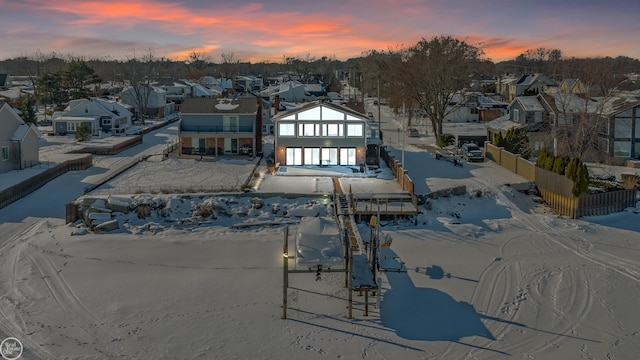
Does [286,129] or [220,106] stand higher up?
[220,106]

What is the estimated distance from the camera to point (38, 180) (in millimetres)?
37000

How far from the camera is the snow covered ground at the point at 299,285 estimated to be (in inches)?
666

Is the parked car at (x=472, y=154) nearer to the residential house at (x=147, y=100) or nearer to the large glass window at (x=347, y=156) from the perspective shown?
the large glass window at (x=347, y=156)

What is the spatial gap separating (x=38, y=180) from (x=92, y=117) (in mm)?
28891

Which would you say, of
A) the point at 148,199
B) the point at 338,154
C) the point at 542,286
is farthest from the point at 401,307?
the point at 338,154

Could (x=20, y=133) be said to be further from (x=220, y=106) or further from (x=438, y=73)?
(x=438, y=73)

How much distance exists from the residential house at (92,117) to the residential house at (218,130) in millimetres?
18376

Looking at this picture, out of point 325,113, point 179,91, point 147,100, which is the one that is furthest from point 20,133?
point 179,91

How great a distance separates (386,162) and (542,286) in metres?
23.6

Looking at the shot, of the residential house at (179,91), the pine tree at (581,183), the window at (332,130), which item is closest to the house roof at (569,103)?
the pine tree at (581,183)

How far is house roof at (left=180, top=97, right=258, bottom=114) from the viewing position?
48344 millimetres

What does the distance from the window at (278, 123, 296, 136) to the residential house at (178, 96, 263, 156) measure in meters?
5.15

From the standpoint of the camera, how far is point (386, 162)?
4406 cm

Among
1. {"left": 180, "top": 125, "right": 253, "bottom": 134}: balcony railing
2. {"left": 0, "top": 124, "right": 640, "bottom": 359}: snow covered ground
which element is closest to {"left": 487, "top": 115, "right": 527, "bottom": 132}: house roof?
{"left": 0, "top": 124, "right": 640, "bottom": 359}: snow covered ground
